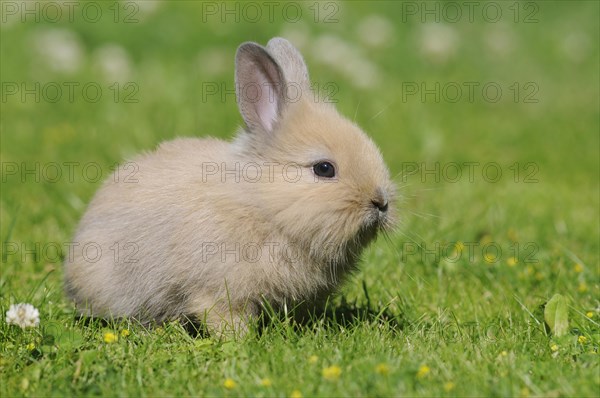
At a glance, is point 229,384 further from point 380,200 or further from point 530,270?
point 530,270

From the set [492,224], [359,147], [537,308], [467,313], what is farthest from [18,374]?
[492,224]

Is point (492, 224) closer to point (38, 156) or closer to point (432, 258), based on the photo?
point (432, 258)

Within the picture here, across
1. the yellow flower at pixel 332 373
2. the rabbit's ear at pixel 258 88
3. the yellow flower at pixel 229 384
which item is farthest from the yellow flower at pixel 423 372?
the rabbit's ear at pixel 258 88

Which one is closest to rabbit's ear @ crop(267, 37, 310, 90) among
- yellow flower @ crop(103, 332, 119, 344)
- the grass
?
the grass

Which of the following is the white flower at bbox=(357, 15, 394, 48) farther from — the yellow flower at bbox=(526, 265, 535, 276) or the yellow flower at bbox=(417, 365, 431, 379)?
the yellow flower at bbox=(417, 365, 431, 379)

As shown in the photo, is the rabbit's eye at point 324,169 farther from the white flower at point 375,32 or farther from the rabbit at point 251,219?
the white flower at point 375,32

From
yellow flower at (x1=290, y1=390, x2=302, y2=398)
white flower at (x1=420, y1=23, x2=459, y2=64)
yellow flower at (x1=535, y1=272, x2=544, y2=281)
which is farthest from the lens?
white flower at (x1=420, y1=23, x2=459, y2=64)

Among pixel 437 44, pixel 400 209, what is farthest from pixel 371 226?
pixel 437 44
